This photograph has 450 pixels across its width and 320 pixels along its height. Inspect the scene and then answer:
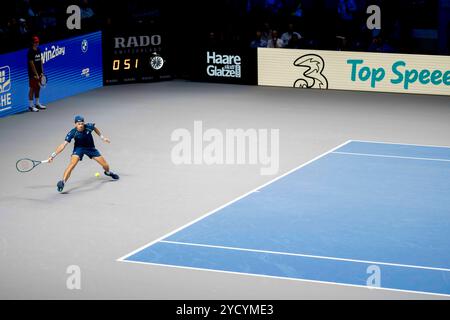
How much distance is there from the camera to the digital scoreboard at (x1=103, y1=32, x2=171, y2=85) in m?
34.3

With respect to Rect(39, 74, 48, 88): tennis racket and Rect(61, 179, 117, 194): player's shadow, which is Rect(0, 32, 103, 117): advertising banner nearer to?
Rect(39, 74, 48, 88): tennis racket

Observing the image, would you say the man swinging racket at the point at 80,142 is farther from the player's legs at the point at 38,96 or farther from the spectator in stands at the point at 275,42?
the spectator in stands at the point at 275,42

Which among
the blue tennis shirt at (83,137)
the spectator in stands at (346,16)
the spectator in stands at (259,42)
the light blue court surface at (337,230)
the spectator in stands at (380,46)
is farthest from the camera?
the spectator in stands at (346,16)

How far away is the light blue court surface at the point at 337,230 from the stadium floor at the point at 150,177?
0.46 meters

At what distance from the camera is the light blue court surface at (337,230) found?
1709cm

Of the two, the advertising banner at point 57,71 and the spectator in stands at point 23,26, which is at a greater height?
the spectator in stands at point 23,26

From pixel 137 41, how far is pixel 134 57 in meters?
0.56

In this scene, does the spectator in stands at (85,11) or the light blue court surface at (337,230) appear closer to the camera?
the light blue court surface at (337,230)

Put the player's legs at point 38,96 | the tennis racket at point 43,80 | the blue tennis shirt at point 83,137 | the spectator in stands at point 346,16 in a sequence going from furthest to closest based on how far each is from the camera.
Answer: the spectator in stands at point 346,16 → the player's legs at point 38,96 → the tennis racket at point 43,80 → the blue tennis shirt at point 83,137

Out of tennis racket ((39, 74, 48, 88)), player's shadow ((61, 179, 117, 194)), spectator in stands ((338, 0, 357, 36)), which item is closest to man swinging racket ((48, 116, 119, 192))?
player's shadow ((61, 179, 117, 194))

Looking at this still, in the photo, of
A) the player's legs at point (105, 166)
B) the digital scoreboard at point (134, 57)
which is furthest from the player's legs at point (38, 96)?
the player's legs at point (105, 166)

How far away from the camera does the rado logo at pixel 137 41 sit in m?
34.3

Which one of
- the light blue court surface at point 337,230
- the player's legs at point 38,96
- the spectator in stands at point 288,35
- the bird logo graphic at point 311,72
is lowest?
the light blue court surface at point 337,230
